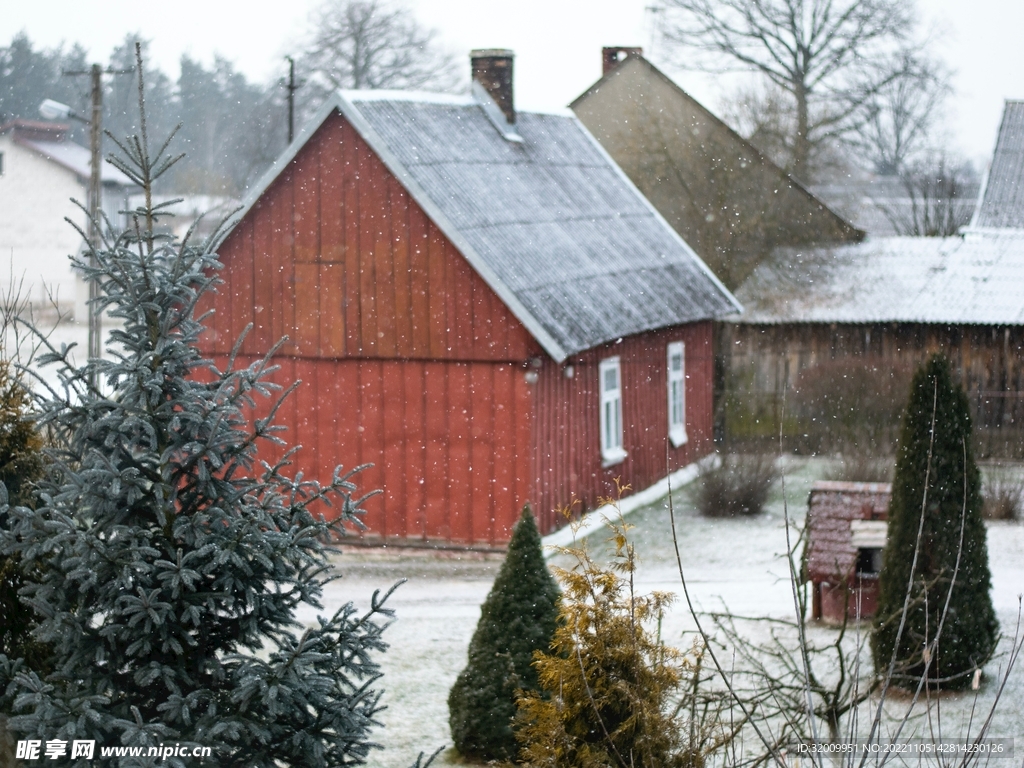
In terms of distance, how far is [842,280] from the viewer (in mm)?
24969

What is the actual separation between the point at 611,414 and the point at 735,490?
247 cm

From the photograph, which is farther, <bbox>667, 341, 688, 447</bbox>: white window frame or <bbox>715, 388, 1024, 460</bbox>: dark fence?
<bbox>715, 388, 1024, 460</bbox>: dark fence

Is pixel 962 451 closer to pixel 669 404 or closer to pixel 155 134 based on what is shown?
pixel 669 404

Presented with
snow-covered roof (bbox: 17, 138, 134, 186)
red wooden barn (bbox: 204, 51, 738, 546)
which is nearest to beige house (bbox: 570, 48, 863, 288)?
red wooden barn (bbox: 204, 51, 738, 546)

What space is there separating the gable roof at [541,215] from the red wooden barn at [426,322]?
4 cm

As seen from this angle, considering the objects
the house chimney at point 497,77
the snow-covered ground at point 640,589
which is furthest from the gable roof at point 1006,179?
the house chimney at point 497,77

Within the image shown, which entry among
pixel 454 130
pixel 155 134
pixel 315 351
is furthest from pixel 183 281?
pixel 155 134

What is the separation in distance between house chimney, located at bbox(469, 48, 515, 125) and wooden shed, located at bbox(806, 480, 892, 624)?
919 centimetres

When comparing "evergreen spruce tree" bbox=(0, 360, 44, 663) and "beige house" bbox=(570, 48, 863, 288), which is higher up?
"beige house" bbox=(570, 48, 863, 288)

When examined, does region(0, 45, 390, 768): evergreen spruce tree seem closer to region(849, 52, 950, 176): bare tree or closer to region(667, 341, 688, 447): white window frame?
region(667, 341, 688, 447): white window frame

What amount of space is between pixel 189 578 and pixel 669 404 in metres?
→ 15.1

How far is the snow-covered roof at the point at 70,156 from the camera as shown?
37781 millimetres

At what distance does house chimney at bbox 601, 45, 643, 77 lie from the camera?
2828 centimetres

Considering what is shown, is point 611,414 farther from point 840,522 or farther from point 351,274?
point 840,522
